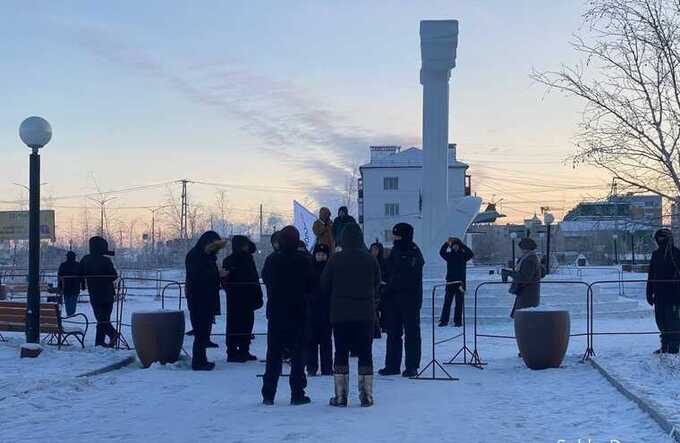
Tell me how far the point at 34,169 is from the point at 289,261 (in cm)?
587

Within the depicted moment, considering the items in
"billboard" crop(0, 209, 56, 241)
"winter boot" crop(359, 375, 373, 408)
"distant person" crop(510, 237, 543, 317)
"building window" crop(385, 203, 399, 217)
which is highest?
"building window" crop(385, 203, 399, 217)

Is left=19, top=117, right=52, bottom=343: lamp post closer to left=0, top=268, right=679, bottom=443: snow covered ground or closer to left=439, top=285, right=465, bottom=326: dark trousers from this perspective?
left=0, top=268, right=679, bottom=443: snow covered ground

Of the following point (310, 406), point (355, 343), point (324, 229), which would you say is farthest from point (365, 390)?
point (324, 229)

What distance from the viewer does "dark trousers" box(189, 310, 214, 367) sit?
11.9 meters

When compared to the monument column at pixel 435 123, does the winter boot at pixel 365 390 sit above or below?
below

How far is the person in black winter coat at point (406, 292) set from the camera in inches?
446

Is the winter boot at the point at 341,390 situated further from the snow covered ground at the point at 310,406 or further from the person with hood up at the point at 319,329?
the person with hood up at the point at 319,329

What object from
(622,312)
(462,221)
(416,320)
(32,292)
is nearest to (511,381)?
(416,320)

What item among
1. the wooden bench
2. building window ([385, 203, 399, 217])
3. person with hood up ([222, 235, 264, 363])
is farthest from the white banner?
building window ([385, 203, 399, 217])

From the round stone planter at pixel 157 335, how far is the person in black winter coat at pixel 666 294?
7.13 meters

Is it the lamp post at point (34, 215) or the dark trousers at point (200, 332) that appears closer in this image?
the dark trousers at point (200, 332)

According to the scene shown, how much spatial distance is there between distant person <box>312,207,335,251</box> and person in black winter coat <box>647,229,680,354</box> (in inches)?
198

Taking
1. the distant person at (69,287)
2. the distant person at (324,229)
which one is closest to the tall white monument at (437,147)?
the distant person at (69,287)

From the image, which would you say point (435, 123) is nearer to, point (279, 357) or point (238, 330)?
point (238, 330)
